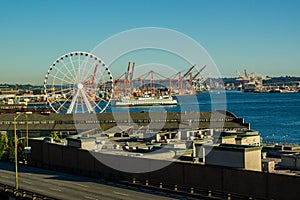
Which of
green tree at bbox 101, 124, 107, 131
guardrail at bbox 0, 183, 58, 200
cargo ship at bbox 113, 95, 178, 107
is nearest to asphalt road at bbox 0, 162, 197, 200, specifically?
guardrail at bbox 0, 183, 58, 200

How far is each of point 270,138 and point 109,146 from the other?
148 ft

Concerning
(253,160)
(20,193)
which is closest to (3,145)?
(20,193)

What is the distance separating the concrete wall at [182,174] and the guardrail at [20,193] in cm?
559

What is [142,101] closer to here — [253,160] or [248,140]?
[248,140]

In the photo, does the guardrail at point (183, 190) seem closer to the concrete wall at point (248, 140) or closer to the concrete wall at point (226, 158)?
the concrete wall at point (226, 158)

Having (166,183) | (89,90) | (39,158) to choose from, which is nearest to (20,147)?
(39,158)

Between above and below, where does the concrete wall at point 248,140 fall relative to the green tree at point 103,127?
above

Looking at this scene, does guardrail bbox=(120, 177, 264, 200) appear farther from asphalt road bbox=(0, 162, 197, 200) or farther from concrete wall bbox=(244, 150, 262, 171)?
concrete wall bbox=(244, 150, 262, 171)

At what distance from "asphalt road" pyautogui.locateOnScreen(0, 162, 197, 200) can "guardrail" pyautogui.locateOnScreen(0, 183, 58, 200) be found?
848 millimetres

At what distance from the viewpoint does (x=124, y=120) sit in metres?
68.1

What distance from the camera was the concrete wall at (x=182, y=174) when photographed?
22.2m

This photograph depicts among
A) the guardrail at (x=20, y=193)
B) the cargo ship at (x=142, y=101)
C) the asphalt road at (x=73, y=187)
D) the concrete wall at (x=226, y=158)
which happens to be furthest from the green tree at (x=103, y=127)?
the cargo ship at (x=142, y=101)

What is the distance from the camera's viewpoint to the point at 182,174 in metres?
26.2

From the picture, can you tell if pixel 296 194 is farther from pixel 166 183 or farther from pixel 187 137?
pixel 187 137
